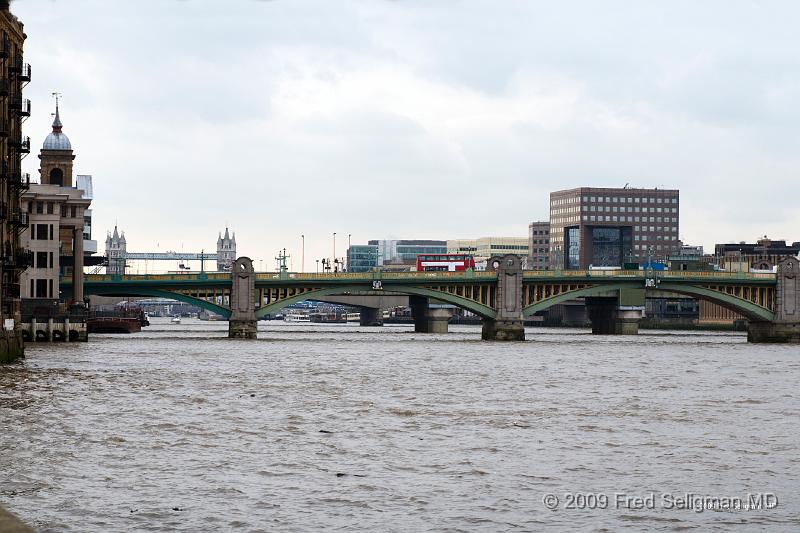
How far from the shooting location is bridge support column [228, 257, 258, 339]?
14312cm

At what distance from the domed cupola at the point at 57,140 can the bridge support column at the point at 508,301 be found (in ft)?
263

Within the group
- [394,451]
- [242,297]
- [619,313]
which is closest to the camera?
[394,451]

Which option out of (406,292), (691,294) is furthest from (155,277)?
(691,294)

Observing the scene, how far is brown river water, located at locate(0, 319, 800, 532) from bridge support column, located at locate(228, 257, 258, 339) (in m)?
61.6

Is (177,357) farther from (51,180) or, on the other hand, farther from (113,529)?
(51,180)

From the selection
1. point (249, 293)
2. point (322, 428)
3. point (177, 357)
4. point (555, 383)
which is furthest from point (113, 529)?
point (249, 293)

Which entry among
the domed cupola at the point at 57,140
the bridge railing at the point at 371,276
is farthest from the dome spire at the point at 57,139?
the bridge railing at the point at 371,276

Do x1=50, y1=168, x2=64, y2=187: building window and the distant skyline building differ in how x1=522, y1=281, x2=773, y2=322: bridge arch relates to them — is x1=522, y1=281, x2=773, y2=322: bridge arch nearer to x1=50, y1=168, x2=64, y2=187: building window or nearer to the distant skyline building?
the distant skyline building

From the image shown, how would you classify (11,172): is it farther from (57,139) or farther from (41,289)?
(57,139)

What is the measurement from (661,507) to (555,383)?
4276cm

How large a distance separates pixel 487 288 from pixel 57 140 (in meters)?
78.8

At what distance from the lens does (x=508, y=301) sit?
146 m

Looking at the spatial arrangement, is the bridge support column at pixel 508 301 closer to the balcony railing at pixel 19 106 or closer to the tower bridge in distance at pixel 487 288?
the tower bridge in distance at pixel 487 288

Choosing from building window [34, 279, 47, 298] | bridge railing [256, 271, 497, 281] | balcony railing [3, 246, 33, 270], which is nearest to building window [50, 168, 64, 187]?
bridge railing [256, 271, 497, 281]
